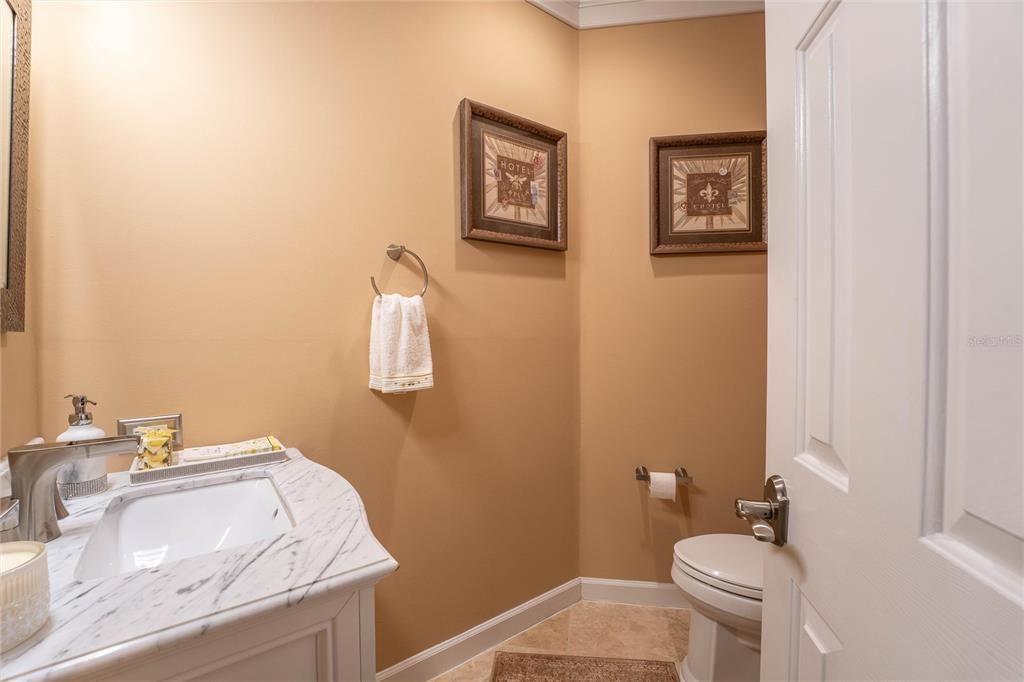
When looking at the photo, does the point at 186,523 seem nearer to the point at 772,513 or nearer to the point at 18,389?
the point at 18,389

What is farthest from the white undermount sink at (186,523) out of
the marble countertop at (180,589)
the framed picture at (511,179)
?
the framed picture at (511,179)

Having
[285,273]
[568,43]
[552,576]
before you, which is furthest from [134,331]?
[568,43]

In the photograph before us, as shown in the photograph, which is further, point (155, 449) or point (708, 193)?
point (708, 193)

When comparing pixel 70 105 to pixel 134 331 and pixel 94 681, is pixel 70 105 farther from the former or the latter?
pixel 94 681

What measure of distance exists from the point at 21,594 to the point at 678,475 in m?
1.88

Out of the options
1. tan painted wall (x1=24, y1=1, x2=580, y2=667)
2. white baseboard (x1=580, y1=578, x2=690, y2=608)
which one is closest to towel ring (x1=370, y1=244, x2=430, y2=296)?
tan painted wall (x1=24, y1=1, x2=580, y2=667)

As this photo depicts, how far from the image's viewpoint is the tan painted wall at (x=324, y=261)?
109cm

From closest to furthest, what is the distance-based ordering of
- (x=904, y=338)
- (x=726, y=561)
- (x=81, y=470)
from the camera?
(x=904, y=338), (x=81, y=470), (x=726, y=561)

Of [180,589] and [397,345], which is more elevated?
[397,345]

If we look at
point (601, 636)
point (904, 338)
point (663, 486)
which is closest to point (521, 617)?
point (601, 636)

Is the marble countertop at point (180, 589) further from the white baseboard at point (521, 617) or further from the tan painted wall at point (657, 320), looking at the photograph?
the tan painted wall at point (657, 320)

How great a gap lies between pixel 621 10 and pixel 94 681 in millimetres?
2405

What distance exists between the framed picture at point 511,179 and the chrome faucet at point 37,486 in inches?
47.0

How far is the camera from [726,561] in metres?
1.46
